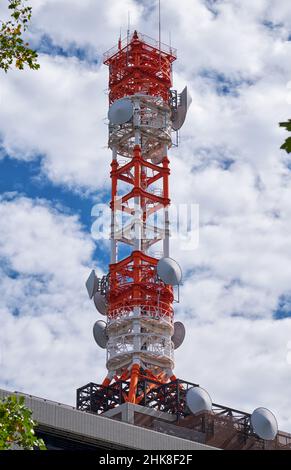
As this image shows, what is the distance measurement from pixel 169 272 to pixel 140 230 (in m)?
7.22

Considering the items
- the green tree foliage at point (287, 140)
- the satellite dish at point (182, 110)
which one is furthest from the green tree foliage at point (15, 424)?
the satellite dish at point (182, 110)

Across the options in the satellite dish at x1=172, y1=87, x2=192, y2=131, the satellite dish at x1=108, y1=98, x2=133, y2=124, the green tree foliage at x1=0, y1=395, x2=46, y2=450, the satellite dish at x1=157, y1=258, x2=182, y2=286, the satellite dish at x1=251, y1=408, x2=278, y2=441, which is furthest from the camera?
the satellite dish at x1=172, y1=87, x2=192, y2=131

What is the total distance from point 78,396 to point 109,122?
31160 mm

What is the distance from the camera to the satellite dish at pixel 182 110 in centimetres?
12006

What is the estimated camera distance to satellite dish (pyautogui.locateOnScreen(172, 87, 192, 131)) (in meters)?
120

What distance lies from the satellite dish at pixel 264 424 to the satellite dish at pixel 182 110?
1502 inches

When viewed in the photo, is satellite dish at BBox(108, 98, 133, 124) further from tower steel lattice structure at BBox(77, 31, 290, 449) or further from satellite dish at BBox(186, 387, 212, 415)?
satellite dish at BBox(186, 387, 212, 415)

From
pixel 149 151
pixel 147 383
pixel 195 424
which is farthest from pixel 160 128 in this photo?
pixel 195 424

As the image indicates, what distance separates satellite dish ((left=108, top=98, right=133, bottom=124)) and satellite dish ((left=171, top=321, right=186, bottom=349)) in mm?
22059

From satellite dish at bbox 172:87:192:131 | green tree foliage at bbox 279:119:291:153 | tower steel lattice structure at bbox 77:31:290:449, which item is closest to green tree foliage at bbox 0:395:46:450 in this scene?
green tree foliage at bbox 279:119:291:153

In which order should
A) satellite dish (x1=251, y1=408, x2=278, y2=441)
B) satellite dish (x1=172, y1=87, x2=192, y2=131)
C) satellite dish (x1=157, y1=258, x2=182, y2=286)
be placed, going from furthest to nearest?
satellite dish (x1=172, y1=87, x2=192, y2=131) → satellite dish (x1=157, y1=258, x2=182, y2=286) → satellite dish (x1=251, y1=408, x2=278, y2=441)

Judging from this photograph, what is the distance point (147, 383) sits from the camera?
105 meters
